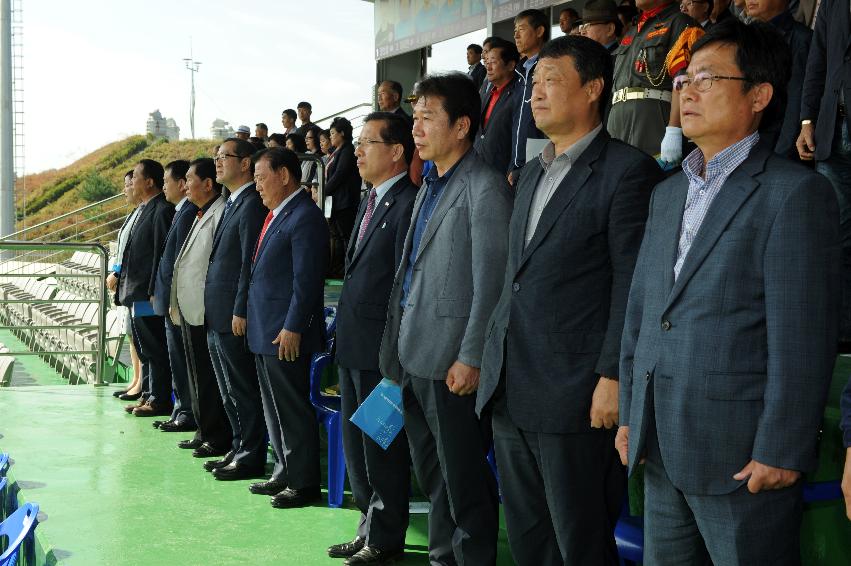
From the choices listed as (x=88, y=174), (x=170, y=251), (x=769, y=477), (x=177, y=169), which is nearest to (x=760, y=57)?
(x=769, y=477)

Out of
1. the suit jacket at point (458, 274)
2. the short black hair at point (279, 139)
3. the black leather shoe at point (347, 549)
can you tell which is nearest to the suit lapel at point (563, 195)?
the suit jacket at point (458, 274)

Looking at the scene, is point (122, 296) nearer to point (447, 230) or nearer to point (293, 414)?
point (293, 414)

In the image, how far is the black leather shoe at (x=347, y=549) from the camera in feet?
11.0

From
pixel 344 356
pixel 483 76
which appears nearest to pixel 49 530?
pixel 344 356

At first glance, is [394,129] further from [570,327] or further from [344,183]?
[344,183]

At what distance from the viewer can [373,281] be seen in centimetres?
331

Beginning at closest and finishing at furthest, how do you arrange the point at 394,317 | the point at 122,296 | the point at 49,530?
the point at 394,317
the point at 49,530
the point at 122,296

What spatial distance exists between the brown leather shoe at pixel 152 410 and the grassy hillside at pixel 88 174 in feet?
80.8

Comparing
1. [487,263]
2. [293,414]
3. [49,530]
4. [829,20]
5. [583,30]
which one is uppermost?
[583,30]

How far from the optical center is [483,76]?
7484mm

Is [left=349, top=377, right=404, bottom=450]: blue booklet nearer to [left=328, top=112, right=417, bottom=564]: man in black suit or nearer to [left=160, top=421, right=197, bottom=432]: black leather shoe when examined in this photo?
[left=328, top=112, right=417, bottom=564]: man in black suit

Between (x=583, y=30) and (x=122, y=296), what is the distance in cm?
325

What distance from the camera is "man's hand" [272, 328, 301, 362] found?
381 cm

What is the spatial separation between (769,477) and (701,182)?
0.58 metres
